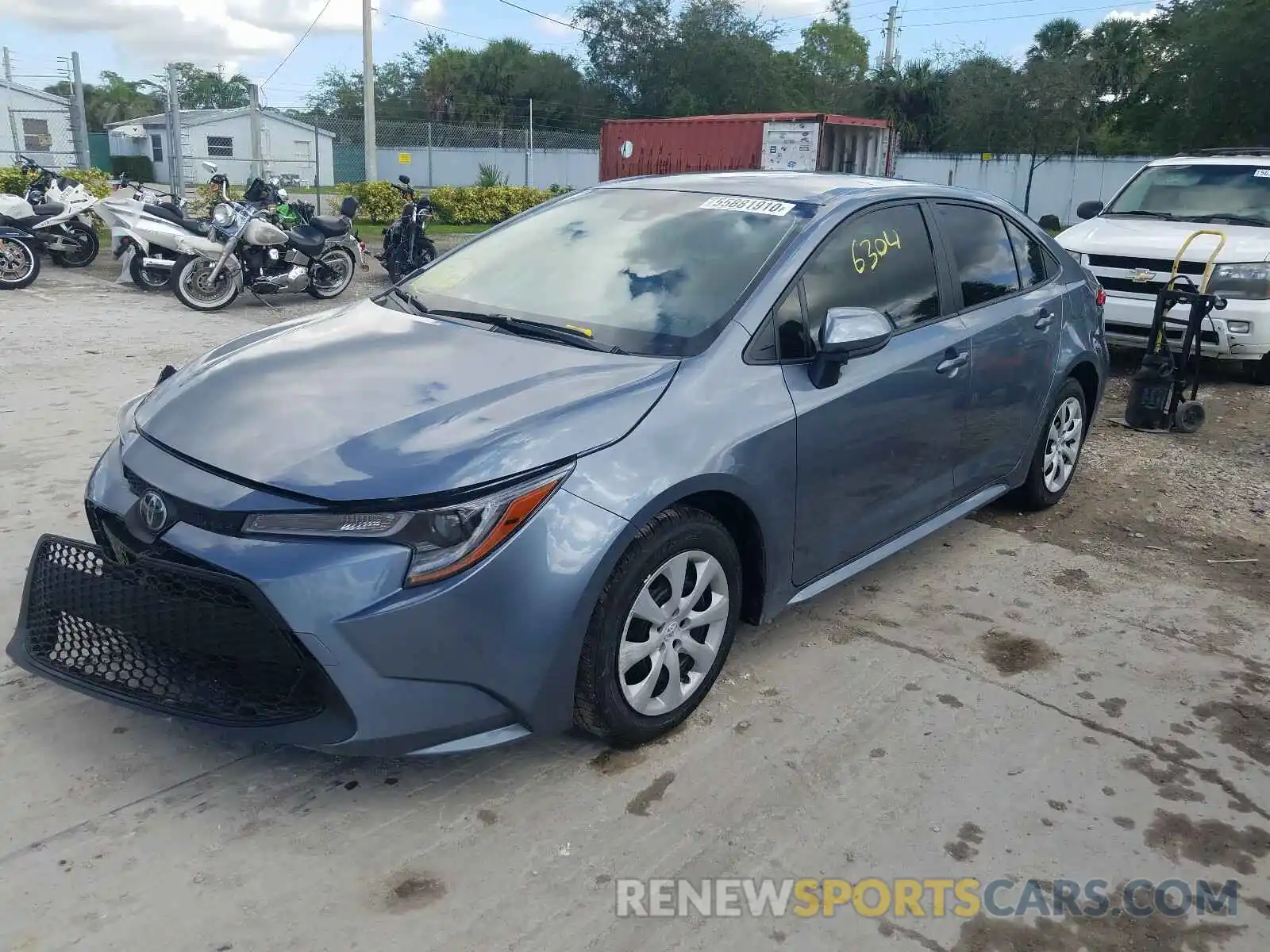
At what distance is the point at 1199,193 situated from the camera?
29.9 ft

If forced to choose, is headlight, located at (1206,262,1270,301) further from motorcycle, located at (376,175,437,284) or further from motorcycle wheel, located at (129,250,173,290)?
motorcycle wheel, located at (129,250,173,290)

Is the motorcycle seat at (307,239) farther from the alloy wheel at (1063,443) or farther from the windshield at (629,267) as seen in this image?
the alloy wheel at (1063,443)

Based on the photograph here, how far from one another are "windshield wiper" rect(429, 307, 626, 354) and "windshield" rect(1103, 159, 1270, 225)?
750cm

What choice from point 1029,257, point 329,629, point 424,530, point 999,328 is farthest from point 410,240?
point 329,629

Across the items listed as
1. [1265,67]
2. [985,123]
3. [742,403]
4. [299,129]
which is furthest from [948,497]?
[299,129]

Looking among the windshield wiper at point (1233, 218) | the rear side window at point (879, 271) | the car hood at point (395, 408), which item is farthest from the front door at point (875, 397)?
the windshield wiper at point (1233, 218)

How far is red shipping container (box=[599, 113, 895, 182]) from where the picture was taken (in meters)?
19.2

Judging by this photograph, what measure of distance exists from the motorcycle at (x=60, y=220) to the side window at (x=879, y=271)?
11.1m

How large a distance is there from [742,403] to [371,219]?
1989 centimetres

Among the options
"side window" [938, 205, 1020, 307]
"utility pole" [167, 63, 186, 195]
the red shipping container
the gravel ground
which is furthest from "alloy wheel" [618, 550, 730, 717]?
the red shipping container

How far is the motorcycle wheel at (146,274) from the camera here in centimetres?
1109

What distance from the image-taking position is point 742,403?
3.16m

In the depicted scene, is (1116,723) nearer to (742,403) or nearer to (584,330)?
(742,403)

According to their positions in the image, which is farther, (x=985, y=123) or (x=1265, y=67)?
(x=985, y=123)
